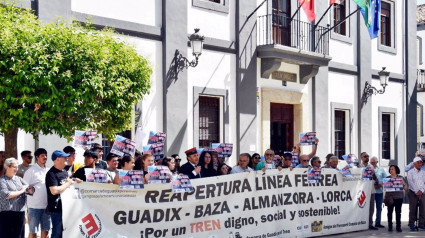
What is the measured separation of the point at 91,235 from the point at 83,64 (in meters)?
2.60

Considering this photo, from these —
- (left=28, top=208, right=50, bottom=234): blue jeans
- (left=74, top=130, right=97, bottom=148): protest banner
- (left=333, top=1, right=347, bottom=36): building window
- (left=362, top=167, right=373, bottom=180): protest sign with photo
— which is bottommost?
(left=28, top=208, right=50, bottom=234): blue jeans

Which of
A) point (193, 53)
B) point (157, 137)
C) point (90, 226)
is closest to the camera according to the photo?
point (90, 226)

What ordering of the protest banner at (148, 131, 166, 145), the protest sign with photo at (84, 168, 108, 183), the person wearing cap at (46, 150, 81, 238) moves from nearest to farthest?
the person wearing cap at (46, 150, 81, 238) < the protest sign with photo at (84, 168, 108, 183) < the protest banner at (148, 131, 166, 145)

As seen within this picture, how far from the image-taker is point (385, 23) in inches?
1003

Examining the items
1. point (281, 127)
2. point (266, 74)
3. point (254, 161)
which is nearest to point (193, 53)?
point (266, 74)

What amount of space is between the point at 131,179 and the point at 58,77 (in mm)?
1876

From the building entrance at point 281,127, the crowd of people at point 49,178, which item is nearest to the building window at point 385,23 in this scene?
the building entrance at point 281,127

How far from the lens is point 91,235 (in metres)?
9.52

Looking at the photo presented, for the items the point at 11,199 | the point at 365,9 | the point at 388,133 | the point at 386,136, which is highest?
the point at 365,9

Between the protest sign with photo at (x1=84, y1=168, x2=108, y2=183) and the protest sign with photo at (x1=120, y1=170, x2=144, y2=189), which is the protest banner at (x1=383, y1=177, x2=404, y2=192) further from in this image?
the protest sign with photo at (x1=84, y1=168, x2=108, y2=183)

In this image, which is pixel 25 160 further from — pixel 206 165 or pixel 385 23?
pixel 385 23

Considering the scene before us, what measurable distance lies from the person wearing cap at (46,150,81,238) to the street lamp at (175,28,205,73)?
24.0ft

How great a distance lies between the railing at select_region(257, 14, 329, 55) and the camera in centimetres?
1908

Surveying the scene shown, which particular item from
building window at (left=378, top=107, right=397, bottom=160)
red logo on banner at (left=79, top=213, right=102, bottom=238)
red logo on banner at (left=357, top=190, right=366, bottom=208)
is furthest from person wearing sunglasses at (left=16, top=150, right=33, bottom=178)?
building window at (left=378, top=107, right=397, bottom=160)
